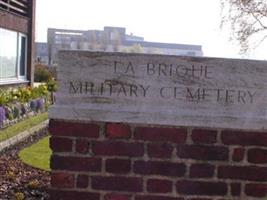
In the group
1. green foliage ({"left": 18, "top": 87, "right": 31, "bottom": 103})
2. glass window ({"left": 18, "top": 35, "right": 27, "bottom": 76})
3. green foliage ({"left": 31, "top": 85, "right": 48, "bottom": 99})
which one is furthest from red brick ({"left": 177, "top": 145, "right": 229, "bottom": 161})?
glass window ({"left": 18, "top": 35, "right": 27, "bottom": 76})

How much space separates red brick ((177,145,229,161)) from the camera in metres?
2.58

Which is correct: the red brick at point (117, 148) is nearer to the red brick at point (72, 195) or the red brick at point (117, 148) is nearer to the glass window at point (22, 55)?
the red brick at point (72, 195)

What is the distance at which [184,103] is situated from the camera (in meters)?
2.59

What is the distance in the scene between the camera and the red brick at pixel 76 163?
259 cm

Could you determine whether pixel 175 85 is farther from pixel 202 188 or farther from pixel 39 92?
pixel 39 92

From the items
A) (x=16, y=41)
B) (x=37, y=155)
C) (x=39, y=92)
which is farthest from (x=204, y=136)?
(x=16, y=41)

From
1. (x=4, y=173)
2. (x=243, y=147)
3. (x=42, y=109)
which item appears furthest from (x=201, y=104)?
(x=42, y=109)

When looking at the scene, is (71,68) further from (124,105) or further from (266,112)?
(266,112)

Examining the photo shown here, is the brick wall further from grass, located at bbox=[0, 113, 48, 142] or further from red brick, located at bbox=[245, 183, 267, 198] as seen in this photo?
grass, located at bbox=[0, 113, 48, 142]

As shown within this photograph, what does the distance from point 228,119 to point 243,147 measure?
0.14m

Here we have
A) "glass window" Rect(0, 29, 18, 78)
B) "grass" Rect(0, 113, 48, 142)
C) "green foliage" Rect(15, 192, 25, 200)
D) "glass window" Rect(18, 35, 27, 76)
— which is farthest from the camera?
"glass window" Rect(18, 35, 27, 76)

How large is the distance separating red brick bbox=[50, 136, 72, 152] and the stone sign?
134mm

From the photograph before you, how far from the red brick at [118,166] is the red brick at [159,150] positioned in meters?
0.11

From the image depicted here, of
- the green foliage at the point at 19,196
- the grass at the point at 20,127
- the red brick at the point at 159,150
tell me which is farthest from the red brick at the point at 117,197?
the grass at the point at 20,127
